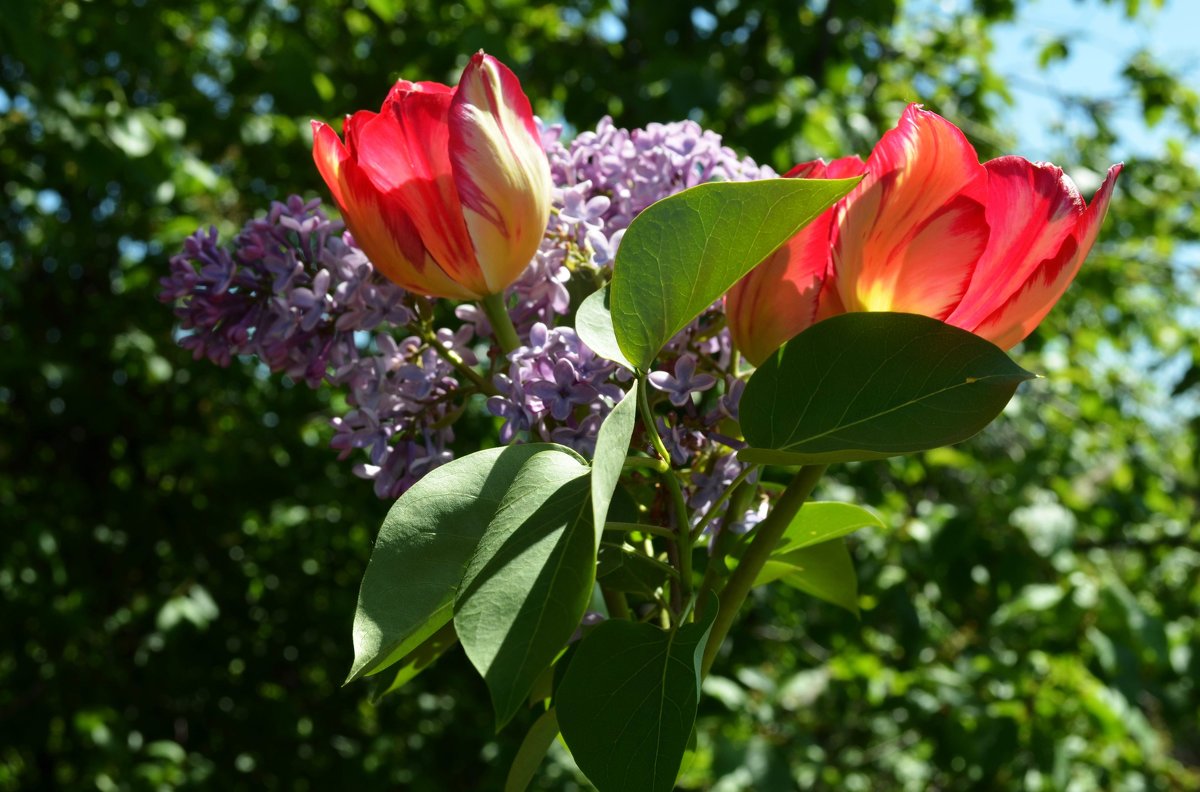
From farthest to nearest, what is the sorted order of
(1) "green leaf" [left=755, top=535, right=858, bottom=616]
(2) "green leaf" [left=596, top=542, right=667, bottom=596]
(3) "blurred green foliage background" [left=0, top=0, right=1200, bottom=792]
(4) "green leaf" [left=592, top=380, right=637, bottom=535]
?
(3) "blurred green foliage background" [left=0, top=0, right=1200, bottom=792]
(1) "green leaf" [left=755, top=535, right=858, bottom=616]
(2) "green leaf" [left=596, top=542, right=667, bottom=596]
(4) "green leaf" [left=592, top=380, right=637, bottom=535]

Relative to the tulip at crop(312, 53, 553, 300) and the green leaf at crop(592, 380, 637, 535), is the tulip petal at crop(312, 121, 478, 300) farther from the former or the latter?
the green leaf at crop(592, 380, 637, 535)

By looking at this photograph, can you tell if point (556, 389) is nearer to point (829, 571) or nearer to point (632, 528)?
point (632, 528)

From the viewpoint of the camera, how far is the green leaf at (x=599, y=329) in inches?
14.4

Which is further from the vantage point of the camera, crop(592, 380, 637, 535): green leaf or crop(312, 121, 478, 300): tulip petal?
crop(312, 121, 478, 300): tulip petal

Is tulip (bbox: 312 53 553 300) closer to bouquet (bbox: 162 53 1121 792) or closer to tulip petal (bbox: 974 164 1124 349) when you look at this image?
bouquet (bbox: 162 53 1121 792)

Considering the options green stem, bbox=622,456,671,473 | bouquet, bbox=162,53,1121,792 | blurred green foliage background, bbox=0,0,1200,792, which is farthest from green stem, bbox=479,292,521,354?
blurred green foliage background, bbox=0,0,1200,792

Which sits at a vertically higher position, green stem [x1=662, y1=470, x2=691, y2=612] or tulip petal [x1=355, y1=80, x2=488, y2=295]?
tulip petal [x1=355, y1=80, x2=488, y2=295]

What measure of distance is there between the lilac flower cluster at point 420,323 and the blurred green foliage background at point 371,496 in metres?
1.01

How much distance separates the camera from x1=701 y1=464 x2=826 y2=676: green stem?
39 cm

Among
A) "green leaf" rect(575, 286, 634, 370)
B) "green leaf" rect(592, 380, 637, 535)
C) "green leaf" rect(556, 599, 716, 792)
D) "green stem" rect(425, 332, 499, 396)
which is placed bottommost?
"green leaf" rect(556, 599, 716, 792)

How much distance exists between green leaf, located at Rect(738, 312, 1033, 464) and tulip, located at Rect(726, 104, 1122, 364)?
0.04m

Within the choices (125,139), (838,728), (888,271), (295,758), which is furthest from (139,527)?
(888,271)

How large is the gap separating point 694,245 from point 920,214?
9cm

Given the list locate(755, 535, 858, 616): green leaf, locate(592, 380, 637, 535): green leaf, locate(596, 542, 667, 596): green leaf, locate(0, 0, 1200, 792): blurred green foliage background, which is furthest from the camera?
locate(0, 0, 1200, 792): blurred green foliage background
